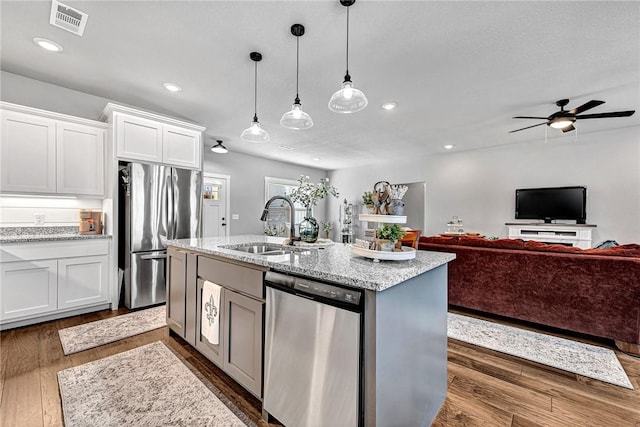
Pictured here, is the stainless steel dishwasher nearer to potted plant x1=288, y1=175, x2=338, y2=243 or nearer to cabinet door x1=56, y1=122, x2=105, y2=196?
potted plant x1=288, y1=175, x2=338, y2=243

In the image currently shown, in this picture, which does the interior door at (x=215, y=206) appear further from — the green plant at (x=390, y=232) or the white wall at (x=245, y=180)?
the green plant at (x=390, y=232)

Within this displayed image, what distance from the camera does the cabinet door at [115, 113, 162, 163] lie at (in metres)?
3.19

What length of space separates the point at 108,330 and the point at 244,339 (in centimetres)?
190

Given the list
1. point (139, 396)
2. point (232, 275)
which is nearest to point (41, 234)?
point (139, 396)

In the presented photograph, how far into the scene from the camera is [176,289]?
239cm

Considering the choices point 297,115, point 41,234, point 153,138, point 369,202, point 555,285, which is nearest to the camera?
point 369,202

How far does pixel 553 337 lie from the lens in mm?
2604

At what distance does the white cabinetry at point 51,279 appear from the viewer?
2.59 metres

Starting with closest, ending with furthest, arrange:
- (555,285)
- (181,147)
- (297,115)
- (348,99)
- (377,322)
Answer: (377,322)
(348,99)
(297,115)
(555,285)
(181,147)

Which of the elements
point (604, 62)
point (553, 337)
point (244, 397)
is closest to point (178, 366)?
point (244, 397)

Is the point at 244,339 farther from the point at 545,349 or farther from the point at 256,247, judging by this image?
the point at 545,349

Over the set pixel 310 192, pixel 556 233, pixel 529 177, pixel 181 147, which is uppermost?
pixel 181 147

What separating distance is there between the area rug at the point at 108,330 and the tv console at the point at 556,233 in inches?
232

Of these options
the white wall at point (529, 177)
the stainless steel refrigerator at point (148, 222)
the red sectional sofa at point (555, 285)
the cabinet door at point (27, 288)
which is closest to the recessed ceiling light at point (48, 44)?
the stainless steel refrigerator at point (148, 222)
